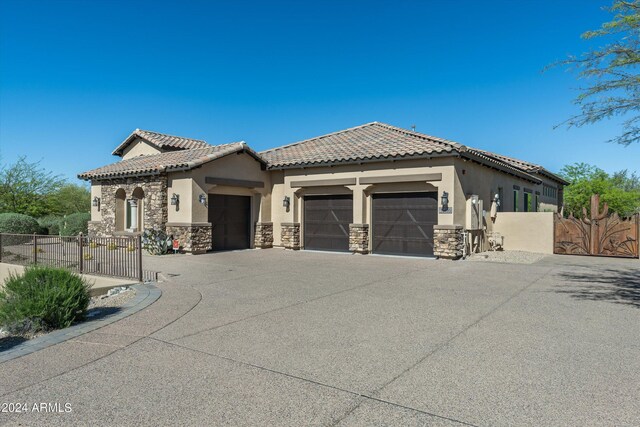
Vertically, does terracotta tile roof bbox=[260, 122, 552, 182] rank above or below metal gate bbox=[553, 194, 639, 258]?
above

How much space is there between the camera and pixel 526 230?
18.9m

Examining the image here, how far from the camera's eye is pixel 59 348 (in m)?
5.56

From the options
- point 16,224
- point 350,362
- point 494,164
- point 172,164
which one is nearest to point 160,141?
point 16,224

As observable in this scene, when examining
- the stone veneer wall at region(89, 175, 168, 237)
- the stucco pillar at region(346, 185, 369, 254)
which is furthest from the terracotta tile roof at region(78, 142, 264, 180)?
the stucco pillar at region(346, 185, 369, 254)

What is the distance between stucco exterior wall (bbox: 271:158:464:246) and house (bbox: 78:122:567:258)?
4 cm

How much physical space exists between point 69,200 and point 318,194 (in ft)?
88.6

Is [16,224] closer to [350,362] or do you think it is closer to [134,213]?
[134,213]

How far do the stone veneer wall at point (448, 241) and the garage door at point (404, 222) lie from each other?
0.54 m

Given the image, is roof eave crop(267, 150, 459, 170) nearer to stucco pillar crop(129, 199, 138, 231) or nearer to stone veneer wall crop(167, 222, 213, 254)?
stone veneer wall crop(167, 222, 213, 254)

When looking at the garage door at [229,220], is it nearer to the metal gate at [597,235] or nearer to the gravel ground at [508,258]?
the gravel ground at [508,258]

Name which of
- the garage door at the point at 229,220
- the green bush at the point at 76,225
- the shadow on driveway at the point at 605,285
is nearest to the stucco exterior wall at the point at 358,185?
the garage door at the point at 229,220

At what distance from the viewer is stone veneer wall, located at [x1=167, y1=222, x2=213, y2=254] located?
17.0 m

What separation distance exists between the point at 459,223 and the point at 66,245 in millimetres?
12522

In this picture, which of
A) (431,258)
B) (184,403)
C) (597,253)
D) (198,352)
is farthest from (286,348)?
(597,253)
